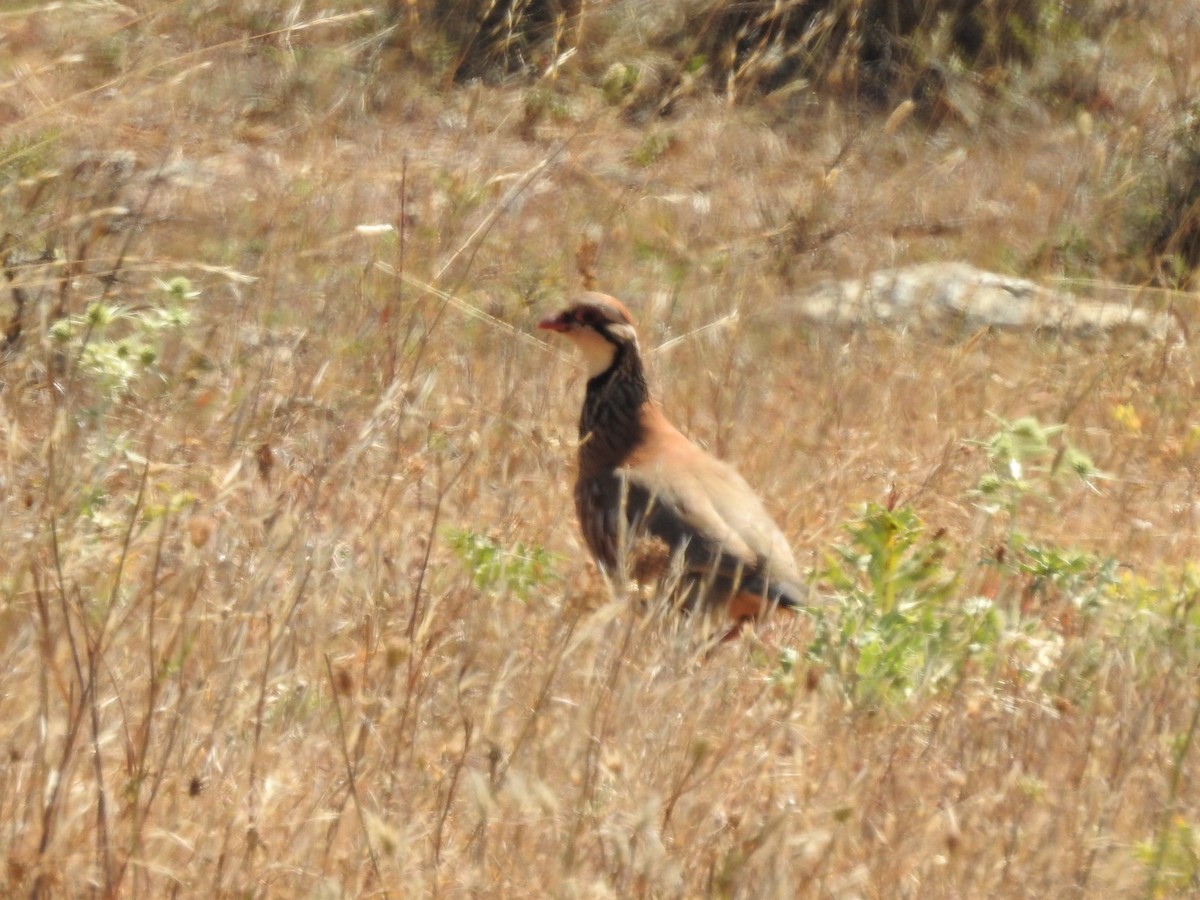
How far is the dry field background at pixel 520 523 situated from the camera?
8.25 feet

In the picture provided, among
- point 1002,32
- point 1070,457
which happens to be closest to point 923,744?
point 1070,457

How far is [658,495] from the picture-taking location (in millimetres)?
4707

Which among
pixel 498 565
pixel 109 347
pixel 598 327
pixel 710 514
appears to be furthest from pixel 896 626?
pixel 598 327

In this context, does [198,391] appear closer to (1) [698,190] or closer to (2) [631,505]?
(2) [631,505]

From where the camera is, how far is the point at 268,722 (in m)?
2.96

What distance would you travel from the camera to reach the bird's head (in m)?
5.31

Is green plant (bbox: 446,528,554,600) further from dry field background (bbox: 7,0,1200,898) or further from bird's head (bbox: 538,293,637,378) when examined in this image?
bird's head (bbox: 538,293,637,378)

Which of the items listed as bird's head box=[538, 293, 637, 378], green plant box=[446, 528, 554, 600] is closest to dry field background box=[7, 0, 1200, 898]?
green plant box=[446, 528, 554, 600]

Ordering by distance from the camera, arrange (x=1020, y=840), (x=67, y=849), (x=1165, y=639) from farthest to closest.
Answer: (x=1165, y=639)
(x=1020, y=840)
(x=67, y=849)

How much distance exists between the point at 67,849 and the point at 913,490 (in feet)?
11.0

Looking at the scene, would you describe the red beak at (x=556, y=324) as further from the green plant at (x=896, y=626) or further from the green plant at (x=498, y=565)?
the green plant at (x=896, y=626)

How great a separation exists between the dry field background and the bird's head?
0.44 ft

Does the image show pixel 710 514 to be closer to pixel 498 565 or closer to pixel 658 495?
pixel 658 495

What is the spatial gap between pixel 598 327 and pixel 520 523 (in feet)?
3.01
